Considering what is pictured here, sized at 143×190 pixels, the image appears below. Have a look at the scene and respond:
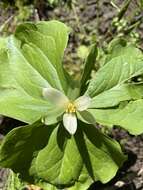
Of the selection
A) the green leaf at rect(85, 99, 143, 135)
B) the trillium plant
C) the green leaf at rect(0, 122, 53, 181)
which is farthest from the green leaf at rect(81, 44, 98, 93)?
the green leaf at rect(0, 122, 53, 181)

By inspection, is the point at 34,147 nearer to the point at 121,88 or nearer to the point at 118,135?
the point at 121,88

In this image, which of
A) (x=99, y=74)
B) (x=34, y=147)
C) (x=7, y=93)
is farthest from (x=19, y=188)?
(x=99, y=74)

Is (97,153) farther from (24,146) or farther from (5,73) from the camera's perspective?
(5,73)

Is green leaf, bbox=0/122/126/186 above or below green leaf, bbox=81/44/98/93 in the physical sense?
below

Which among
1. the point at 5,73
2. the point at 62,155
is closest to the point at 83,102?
the point at 62,155

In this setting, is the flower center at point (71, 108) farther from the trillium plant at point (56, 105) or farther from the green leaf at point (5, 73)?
the green leaf at point (5, 73)

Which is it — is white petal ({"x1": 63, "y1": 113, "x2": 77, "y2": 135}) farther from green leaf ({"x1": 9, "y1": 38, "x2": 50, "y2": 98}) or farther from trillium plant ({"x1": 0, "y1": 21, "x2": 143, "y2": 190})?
green leaf ({"x1": 9, "y1": 38, "x2": 50, "y2": 98})

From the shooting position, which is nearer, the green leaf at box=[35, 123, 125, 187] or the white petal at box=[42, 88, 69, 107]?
the white petal at box=[42, 88, 69, 107]
